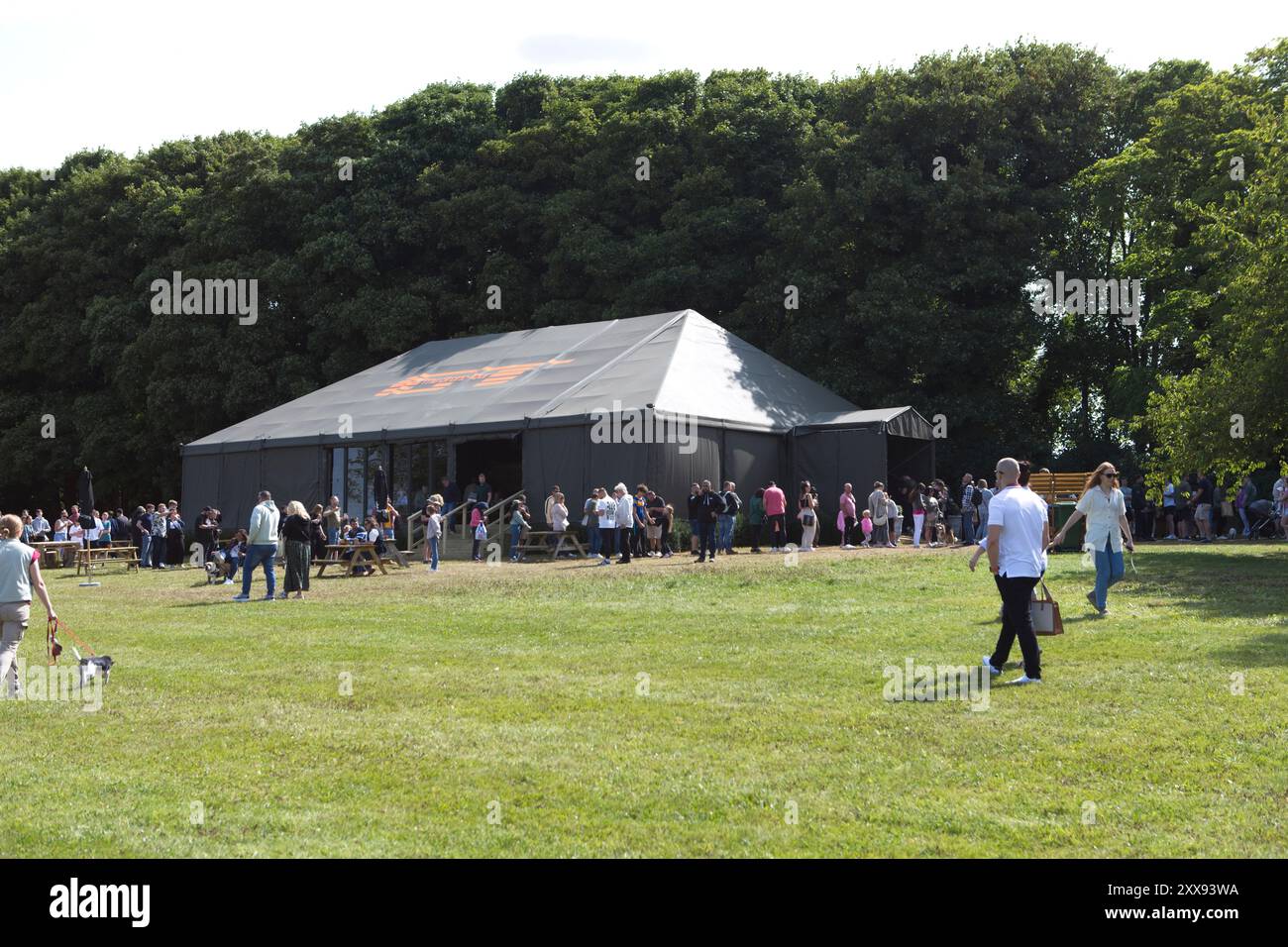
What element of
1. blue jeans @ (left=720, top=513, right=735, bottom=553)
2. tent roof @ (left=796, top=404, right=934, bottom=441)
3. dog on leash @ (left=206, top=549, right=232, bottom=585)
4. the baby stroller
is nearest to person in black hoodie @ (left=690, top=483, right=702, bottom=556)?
blue jeans @ (left=720, top=513, right=735, bottom=553)

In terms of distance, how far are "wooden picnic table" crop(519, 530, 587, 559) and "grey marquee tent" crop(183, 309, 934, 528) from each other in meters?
1.87

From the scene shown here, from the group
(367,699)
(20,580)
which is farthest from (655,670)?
(20,580)

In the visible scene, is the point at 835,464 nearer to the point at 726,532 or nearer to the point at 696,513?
the point at 726,532

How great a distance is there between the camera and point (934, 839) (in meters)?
5.61

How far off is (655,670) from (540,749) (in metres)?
3.24

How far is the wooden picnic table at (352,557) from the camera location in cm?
2381

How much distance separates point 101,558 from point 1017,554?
29.2 metres

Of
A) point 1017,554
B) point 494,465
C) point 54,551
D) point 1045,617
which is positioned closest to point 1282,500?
point 1045,617

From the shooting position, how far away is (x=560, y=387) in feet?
103

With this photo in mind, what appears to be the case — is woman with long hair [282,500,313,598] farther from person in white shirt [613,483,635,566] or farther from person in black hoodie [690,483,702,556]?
person in black hoodie [690,483,702,556]

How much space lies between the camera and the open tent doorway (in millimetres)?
36219

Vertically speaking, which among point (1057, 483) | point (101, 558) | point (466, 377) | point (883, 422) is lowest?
point (101, 558)
